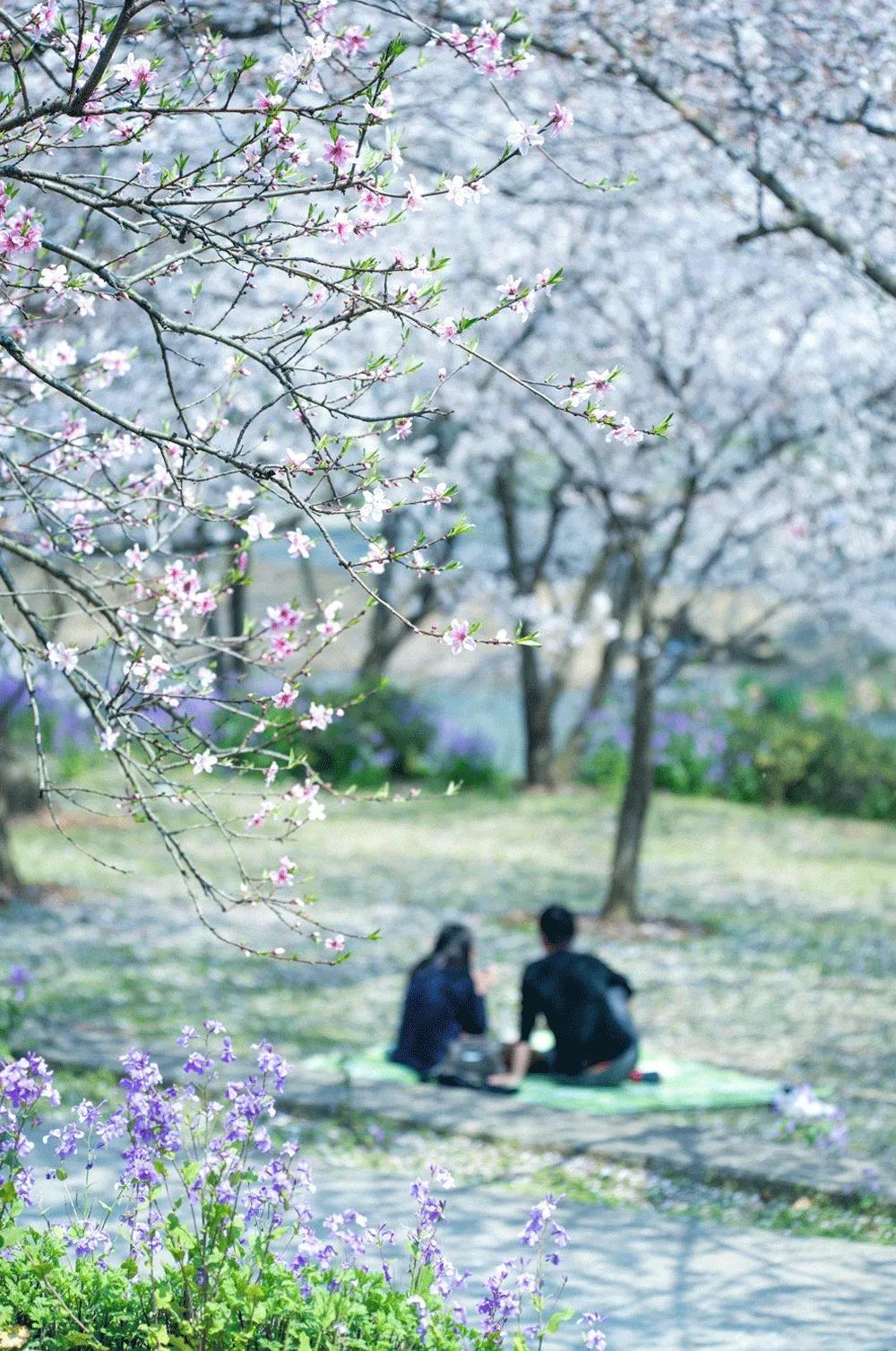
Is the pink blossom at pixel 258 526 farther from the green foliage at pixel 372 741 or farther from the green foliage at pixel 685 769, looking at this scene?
the green foliage at pixel 685 769

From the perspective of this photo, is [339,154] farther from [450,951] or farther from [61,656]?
[450,951]

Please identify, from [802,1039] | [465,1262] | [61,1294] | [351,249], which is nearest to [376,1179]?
[465,1262]

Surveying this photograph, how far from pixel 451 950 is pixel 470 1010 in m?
0.33

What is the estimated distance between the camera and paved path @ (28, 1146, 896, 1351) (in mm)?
4926

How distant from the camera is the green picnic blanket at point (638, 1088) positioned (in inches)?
314

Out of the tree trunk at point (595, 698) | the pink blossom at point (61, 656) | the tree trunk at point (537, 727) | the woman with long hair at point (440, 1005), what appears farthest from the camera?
the tree trunk at point (595, 698)

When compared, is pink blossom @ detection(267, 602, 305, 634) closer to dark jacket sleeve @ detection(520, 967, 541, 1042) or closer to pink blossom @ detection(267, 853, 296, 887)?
pink blossom @ detection(267, 853, 296, 887)

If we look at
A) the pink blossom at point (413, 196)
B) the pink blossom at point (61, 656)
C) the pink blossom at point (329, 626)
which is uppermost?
the pink blossom at point (413, 196)

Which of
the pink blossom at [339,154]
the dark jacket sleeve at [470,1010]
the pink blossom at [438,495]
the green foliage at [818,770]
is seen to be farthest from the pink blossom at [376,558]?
the green foliage at [818,770]

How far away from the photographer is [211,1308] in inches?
149

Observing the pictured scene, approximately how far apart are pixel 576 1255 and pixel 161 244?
21.4 feet

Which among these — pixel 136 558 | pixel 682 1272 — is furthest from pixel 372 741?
pixel 136 558

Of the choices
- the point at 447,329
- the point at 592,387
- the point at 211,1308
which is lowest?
the point at 211,1308

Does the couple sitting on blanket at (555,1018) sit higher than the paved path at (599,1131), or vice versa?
the couple sitting on blanket at (555,1018)
